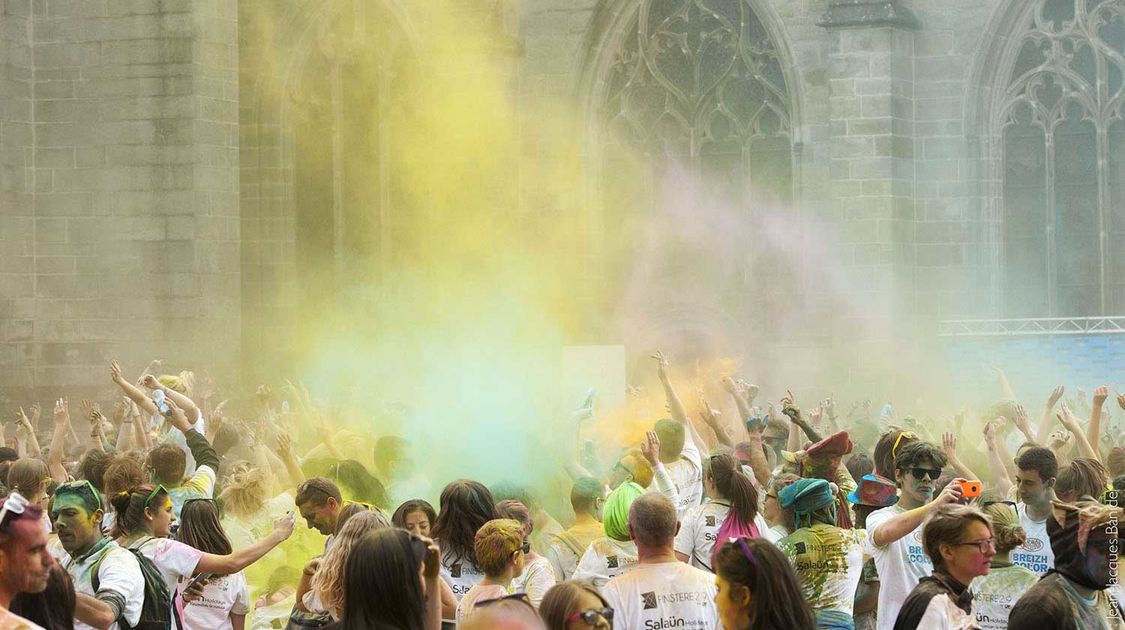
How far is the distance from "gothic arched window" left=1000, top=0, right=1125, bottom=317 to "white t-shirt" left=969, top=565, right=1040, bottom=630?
12.4 meters

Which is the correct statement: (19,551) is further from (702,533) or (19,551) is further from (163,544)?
(702,533)

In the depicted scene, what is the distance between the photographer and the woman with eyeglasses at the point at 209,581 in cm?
627

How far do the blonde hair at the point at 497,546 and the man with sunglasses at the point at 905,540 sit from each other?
1.44 m

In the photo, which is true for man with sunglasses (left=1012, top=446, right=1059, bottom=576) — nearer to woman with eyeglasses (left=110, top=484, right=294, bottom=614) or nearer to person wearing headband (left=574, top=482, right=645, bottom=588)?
person wearing headband (left=574, top=482, right=645, bottom=588)

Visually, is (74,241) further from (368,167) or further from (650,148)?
(650,148)

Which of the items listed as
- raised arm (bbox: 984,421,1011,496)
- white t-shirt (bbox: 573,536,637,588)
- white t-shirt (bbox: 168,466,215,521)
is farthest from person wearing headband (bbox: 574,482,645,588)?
raised arm (bbox: 984,421,1011,496)

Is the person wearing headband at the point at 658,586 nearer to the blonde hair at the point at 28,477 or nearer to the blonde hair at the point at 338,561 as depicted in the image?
the blonde hair at the point at 338,561

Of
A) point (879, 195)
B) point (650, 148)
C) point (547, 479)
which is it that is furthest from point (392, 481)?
point (650, 148)

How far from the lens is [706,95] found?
1884cm

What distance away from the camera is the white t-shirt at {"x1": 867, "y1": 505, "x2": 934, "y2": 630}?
236 inches

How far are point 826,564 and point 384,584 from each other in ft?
6.75

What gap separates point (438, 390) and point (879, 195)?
19.1 ft

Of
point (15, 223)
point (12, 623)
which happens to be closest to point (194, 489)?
point (12, 623)

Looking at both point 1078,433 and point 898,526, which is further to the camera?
point 1078,433
